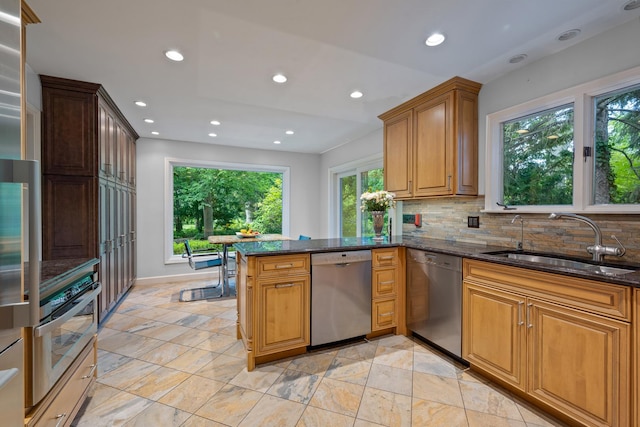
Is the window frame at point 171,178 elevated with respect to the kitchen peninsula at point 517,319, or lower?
elevated

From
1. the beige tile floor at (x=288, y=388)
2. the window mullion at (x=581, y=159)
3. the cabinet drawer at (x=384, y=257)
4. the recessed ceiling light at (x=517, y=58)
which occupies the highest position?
the recessed ceiling light at (x=517, y=58)

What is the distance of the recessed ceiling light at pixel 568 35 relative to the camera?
1984 millimetres

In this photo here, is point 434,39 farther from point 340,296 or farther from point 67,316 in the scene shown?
point 67,316

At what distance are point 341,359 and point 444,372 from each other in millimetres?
814

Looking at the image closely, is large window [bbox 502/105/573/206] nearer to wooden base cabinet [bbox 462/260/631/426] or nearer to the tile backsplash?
the tile backsplash

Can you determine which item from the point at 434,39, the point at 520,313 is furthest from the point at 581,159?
the point at 434,39

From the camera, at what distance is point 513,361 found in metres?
1.91

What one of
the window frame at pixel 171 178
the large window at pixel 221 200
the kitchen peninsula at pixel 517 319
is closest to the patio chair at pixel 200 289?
the window frame at pixel 171 178

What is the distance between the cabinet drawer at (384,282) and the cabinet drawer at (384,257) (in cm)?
6

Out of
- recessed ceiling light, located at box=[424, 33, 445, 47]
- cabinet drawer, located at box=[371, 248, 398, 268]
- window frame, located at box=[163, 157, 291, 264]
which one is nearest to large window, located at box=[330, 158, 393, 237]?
window frame, located at box=[163, 157, 291, 264]

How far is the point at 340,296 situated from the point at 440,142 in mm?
1795

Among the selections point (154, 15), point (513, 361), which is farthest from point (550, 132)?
point (154, 15)

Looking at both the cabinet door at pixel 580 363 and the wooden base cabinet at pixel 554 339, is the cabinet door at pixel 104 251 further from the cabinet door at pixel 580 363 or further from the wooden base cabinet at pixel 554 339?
the cabinet door at pixel 580 363

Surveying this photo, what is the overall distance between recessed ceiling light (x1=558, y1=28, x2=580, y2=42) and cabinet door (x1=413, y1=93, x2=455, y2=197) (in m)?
0.84
